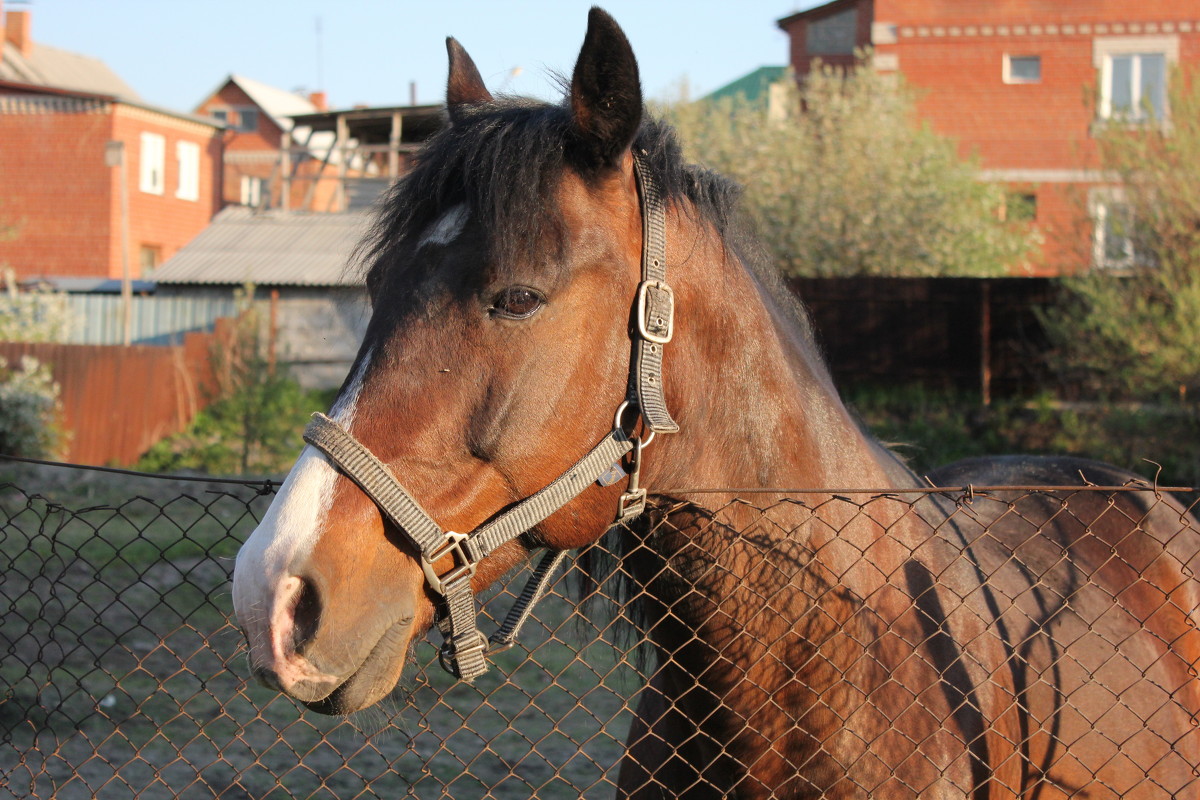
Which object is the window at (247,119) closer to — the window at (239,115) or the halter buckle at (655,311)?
the window at (239,115)

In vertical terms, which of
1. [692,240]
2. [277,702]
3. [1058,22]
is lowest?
[277,702]

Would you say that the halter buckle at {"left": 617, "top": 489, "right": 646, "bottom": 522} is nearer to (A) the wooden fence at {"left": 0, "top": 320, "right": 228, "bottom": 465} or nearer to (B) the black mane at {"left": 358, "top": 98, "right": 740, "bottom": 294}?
(B) the black mane at {"left": 358, "top": 98, "right": 740, "bottom": 294}

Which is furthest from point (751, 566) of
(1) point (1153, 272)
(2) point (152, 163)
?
(2) point (152, 163)

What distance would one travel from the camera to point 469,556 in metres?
1.73

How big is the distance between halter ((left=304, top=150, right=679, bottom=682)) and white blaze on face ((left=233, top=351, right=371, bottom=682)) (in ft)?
0.23

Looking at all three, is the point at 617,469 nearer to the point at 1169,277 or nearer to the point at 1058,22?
the point at 1169,277

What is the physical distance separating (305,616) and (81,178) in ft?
93.8

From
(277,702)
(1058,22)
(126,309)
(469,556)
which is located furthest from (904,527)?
(1058,22)

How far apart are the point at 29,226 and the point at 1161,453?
88.1 feet

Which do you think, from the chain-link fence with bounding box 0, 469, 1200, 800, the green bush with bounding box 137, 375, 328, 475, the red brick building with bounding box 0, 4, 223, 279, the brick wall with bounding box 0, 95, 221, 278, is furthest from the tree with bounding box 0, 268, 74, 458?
the brick wall with bounding box 0, 95, 221, 278

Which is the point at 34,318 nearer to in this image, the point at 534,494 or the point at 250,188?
the point at 534,494

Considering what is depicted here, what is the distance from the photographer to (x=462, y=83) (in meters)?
2.29

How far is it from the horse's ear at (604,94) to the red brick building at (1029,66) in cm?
1985

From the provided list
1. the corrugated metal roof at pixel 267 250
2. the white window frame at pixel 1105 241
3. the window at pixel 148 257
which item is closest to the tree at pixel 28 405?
the corrugated metal roof at pixel 267 250
